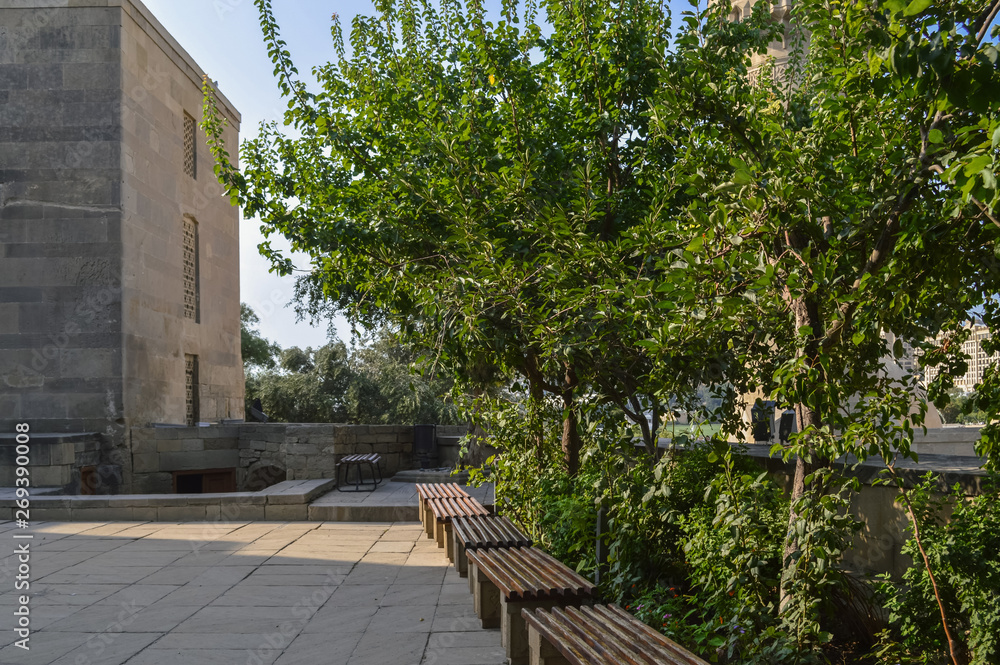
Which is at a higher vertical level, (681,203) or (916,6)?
(681,203)

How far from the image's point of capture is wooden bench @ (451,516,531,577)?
17.0 feet

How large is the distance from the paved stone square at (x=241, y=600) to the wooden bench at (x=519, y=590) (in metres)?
0.18

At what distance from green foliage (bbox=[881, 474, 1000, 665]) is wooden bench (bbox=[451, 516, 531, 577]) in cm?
252

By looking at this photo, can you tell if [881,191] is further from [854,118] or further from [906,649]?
[906,649]

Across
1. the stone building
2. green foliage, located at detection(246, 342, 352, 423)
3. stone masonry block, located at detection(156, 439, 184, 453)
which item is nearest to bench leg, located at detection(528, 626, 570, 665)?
the stone building

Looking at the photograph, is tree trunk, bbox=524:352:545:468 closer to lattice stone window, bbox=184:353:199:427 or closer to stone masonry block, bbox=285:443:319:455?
stone masonry block, bbox=285:443:319:455

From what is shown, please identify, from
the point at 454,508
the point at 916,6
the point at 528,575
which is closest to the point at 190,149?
the point at 454,508

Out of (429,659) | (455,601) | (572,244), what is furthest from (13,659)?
(572,244)

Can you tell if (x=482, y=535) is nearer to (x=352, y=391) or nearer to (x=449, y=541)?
(x=449, y=541)

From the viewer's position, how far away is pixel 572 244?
4.19 meters

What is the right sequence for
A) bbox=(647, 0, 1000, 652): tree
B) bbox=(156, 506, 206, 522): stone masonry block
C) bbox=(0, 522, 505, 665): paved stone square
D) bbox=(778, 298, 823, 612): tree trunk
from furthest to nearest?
1. bbox=(156, 506, 206, 522): stone masonry block
2. bbox=(0, 522, 505, 665): paved stone square
3. bbox=(778, 298, 823, 612): tree trunk
4. bbox=(647, 0, 1000, 652): tree

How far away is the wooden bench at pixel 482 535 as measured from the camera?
5.18m

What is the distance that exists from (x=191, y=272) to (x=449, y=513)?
38.1 feet

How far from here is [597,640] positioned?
309 cm
